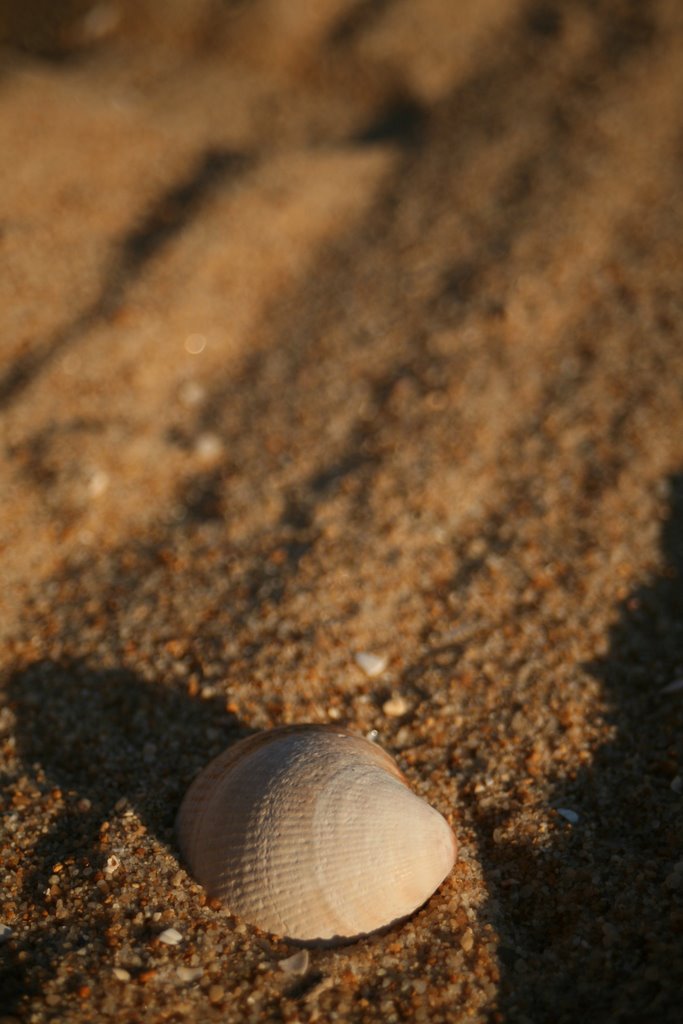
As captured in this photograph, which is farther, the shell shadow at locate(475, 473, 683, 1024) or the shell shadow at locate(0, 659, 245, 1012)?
the shell shadow at locate(0, 659, 245, 1012)

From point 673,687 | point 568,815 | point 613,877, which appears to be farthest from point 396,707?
point 673,687

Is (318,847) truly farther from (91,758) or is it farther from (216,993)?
(91,758)

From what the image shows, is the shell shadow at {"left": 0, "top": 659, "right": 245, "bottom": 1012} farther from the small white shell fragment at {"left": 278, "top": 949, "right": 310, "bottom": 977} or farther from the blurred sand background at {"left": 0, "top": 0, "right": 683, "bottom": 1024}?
the small white shell fragment at {"left": 278, "top": 949, "right": 310, "bottom": 977}

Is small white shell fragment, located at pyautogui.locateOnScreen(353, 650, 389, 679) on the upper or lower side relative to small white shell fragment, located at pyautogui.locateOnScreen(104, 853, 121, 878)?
upper

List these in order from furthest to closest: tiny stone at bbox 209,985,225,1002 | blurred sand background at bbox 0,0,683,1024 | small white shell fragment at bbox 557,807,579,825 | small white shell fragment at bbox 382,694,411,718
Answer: small white shell fragment at bbox 382,694,411,718 → small white shell fragment at bbox 557,807,579,825 → blurred sand background at bbox 0,0,683,1024 → tiny stone at bbox 209,985,225,1002

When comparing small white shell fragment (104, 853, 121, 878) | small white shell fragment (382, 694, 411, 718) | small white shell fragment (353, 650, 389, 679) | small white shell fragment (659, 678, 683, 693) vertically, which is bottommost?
small white shell fragment (104, 853, 121, 878)

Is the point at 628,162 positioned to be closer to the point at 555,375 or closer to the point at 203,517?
the point at 555,375

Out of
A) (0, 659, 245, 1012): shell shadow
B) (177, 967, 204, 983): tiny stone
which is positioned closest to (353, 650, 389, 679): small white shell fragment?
(0, 659, 245, 1012): shell shadow
